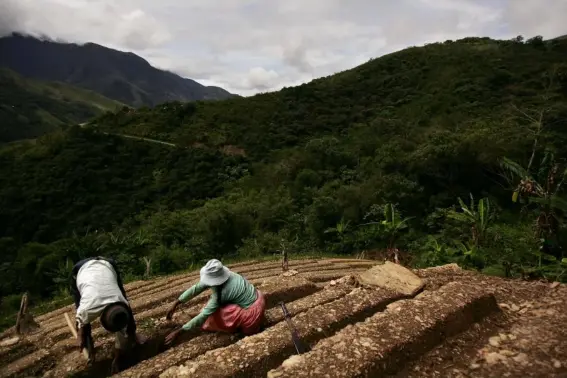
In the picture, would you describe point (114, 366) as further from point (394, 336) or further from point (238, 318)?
point (394, 336)

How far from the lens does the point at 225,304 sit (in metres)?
4.45

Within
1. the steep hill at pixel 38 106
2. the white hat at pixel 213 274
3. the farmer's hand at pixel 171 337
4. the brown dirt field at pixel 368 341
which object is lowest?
the brown dirt field at pixel 368 341

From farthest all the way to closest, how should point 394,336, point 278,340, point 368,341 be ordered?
point 278,340 → point 394,336 → point 368,341

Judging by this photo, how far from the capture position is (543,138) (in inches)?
755

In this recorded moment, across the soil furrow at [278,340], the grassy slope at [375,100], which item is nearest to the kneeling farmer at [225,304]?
the soil furrow at [278,340]

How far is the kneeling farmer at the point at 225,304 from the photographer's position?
430cm

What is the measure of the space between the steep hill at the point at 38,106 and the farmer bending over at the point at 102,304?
260ft

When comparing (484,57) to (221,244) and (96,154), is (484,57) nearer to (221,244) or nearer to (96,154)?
(221,244)

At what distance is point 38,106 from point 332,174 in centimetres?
12572

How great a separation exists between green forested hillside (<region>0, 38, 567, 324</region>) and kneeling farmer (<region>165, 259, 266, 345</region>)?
4.76 m

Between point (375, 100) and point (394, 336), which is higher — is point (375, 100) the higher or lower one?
the higher one

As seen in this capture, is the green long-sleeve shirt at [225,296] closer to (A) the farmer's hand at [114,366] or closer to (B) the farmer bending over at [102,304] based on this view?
Result: (B) the farmer bending over at [102,304]

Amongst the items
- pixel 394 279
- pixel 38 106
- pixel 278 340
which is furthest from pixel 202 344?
pixel 38 106

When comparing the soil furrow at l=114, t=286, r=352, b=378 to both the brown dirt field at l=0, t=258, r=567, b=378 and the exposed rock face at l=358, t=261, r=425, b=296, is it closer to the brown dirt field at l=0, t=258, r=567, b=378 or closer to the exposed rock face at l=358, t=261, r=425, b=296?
the brown dirt field at l=0, t=258, r=567, b=378
